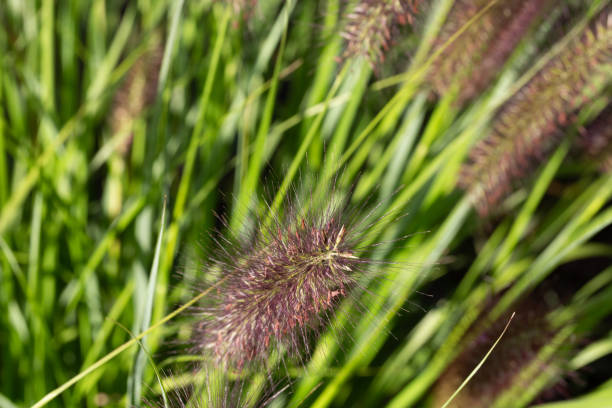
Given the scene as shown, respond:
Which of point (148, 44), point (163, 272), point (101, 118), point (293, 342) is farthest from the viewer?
point (101, 118)

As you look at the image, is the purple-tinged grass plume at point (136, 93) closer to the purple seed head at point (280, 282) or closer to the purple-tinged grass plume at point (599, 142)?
the purple seed head at point (280, 282)

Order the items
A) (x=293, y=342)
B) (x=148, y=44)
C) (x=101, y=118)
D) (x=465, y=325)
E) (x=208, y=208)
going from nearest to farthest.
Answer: (x=293, y=342) < (x=465, y=325) < (x=208, y=208) < (x=148, y=44) < (x=101, y=118)

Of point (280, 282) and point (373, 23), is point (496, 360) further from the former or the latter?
point (373, 23)

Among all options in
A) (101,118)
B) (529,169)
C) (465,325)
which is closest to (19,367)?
(101,118)

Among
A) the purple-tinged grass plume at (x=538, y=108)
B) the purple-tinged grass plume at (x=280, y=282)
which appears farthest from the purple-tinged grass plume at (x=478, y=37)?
the purple-tinged grass plume at (x=280, y=282)

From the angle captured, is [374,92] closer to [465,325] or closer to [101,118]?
[465,325]

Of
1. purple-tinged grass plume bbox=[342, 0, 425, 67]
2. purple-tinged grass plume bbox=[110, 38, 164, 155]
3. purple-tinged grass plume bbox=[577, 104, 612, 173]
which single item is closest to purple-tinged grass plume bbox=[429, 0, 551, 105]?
purple-tinged grass plume bbox=[342, 0, 425, 67]

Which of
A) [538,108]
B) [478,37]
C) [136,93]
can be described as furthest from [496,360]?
[136,93]
